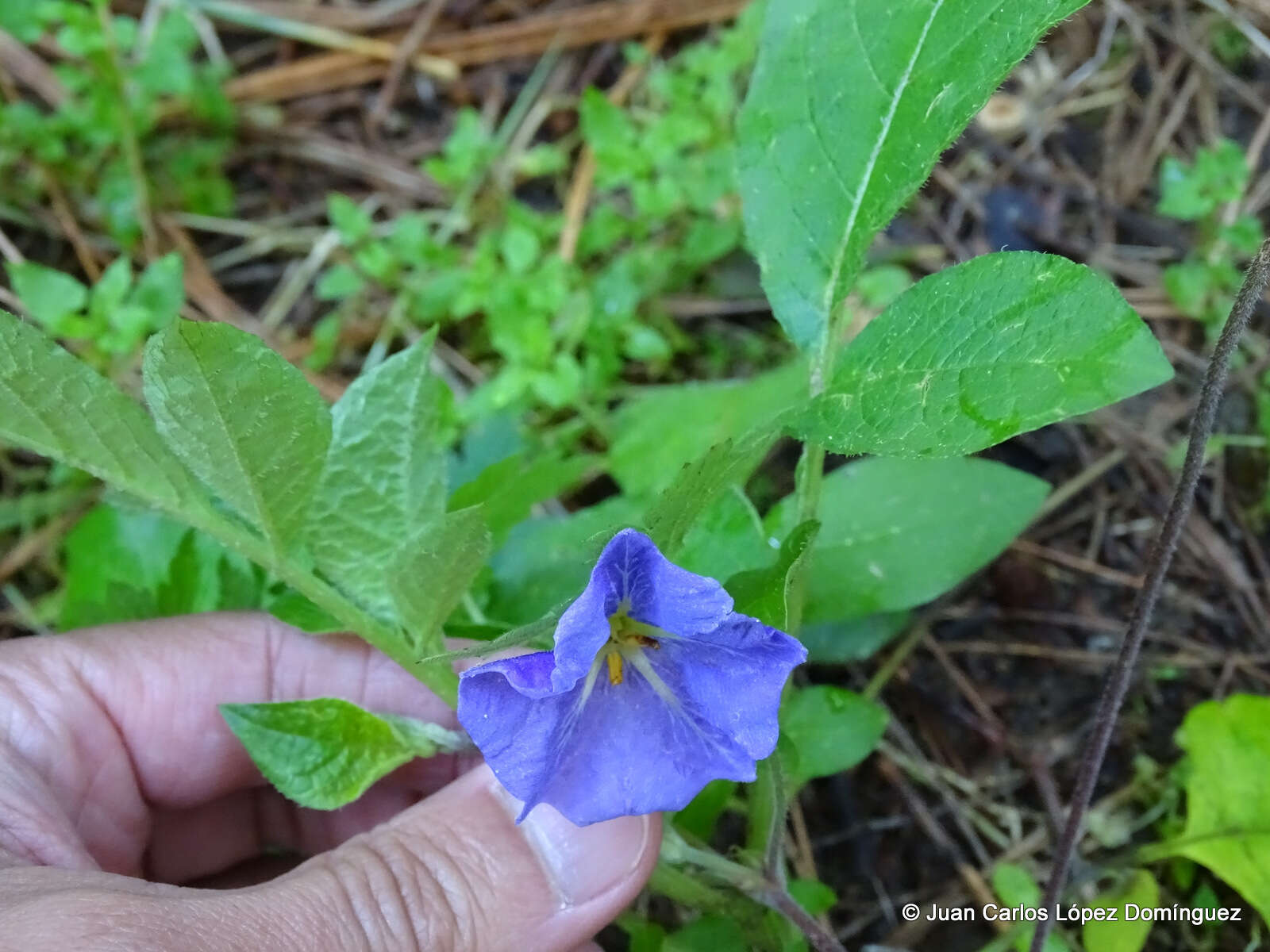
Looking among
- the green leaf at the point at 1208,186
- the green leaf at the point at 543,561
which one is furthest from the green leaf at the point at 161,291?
the green leaf at the point at 1208,186

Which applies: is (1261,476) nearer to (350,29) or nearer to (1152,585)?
(1152,585)

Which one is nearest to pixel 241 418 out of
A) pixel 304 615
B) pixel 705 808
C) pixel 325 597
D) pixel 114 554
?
pixel 325 597

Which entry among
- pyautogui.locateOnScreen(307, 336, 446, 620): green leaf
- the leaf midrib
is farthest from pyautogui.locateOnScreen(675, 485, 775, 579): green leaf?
pyautogui.locateOnScreen(307, 336, 446, 620): green leaf

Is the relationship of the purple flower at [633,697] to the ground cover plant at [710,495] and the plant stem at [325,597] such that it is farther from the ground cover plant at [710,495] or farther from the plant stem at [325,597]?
the plant stem at [325,597]

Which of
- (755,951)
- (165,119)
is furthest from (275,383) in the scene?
(165,119)

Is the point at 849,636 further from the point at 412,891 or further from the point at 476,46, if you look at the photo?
the point at 476,46

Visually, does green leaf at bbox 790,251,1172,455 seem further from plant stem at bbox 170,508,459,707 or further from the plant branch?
plant stem at bbox 170,508,459,707
